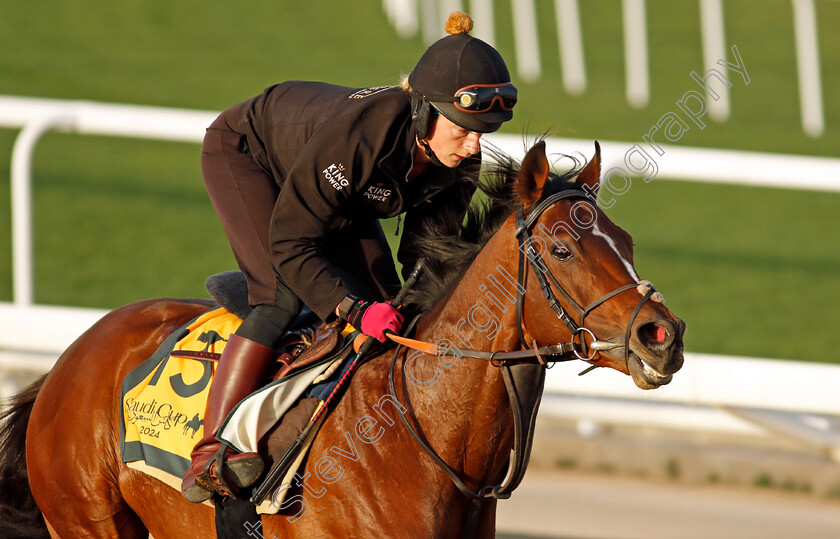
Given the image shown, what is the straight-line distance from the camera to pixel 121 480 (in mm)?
3145

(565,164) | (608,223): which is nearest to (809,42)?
(565,164)

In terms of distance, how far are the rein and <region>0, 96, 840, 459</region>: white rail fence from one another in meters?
1.90

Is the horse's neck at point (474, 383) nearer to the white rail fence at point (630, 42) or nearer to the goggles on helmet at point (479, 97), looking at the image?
the goggles on helmet at point (479, 97)

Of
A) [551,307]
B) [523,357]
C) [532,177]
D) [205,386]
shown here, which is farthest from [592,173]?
[205,386]

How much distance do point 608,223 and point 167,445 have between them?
1454 millimetres

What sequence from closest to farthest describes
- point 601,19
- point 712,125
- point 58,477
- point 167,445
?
point 167,445, point 58,477, point 712,125, point 601,19

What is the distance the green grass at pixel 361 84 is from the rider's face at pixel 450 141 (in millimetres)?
2269

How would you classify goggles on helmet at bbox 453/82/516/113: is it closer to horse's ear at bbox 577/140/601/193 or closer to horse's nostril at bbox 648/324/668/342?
horse's ear at bbox 577/140/601/193

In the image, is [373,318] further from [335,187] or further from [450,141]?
[450,141]

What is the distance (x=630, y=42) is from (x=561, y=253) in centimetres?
972

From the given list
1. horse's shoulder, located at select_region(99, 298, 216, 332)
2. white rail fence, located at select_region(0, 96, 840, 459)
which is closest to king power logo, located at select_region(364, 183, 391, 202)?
horse's shoulder, located at select_region(99, 298, 216, 332)

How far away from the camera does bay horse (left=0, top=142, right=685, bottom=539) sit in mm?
2338

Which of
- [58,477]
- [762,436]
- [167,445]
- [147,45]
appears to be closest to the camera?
[167,445]

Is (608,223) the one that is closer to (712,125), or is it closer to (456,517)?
(456,517)
